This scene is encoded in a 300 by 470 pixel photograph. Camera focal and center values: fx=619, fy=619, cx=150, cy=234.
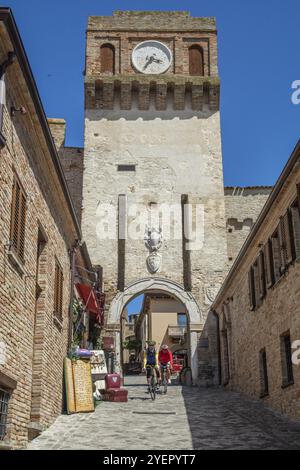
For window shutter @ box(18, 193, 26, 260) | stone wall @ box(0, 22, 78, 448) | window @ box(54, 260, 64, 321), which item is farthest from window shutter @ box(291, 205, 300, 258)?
window shutter @ box(18, 193, 26, 260)

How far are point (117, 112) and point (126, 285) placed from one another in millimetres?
7600

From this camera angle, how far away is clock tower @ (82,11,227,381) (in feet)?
80.9

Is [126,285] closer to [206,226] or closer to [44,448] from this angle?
[206,226]

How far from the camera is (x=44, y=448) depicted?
9.26 m

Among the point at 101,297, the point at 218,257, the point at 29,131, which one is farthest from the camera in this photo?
the point at 218,257

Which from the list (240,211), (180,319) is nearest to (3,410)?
(240,211)

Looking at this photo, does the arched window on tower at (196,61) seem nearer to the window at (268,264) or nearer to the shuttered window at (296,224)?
the window at (268,264)

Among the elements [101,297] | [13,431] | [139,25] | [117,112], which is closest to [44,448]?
[13,431]

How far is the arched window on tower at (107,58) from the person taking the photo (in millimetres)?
26969

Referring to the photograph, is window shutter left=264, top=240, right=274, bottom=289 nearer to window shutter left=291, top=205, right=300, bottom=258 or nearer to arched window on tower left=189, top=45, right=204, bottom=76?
window shutter left=291, top=205, right=300, bottom=258

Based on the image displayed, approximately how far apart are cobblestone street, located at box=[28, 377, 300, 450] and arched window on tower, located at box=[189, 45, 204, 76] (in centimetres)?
1588

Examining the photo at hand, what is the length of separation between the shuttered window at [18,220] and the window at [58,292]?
11.1 ft

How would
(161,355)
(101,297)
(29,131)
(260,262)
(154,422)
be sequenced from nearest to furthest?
1. (29,131)
2. (154,422)
3. (260,262)
4. (161,355)
5. (101,297)

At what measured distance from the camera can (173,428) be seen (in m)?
11.4
